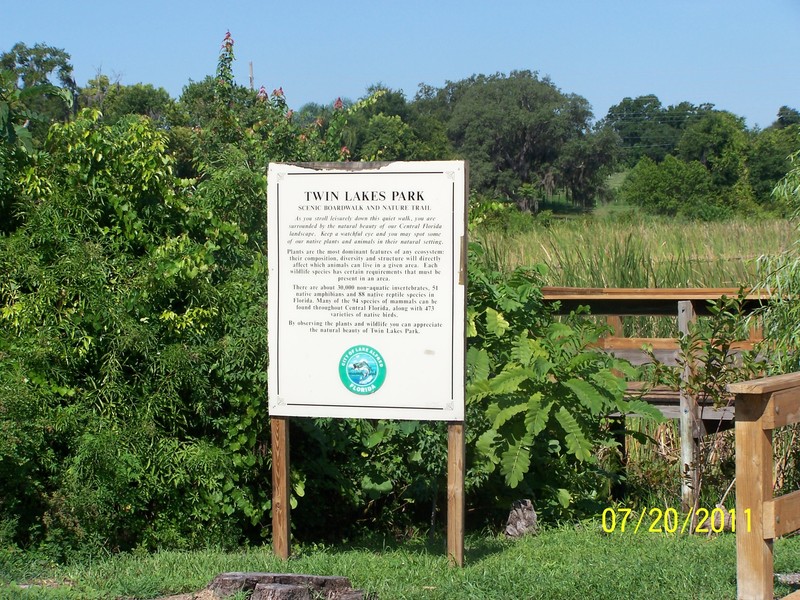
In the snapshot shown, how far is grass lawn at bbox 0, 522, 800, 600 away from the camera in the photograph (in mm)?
4969

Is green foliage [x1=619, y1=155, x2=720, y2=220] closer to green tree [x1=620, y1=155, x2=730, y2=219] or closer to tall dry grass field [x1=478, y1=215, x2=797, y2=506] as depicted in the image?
green tree [x1=620, y1=155, x2=730, y2=219]

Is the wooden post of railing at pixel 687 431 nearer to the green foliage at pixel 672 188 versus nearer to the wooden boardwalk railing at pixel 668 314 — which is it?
the wooden boardwalk railing at pixel 668 314

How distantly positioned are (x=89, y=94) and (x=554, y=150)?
104 ft

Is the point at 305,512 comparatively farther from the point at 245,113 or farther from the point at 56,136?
the point at 245,113

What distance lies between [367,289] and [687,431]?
3390 millimetres

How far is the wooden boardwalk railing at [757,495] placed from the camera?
4637 millimetres

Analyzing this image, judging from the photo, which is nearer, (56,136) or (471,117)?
(56,136)

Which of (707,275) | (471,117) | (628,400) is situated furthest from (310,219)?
(471,117)

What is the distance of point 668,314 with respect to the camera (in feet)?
27.2

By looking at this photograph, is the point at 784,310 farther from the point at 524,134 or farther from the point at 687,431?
the point at 524,134

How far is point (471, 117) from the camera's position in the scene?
6919 centimetres

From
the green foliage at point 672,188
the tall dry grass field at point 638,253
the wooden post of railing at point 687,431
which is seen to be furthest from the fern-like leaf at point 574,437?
the green foliage at point 672,188

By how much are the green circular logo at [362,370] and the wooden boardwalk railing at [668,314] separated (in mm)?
2676

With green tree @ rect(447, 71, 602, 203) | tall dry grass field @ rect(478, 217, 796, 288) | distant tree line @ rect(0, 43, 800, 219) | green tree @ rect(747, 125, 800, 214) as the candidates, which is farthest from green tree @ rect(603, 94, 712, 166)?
tall dry grass field @ rect(478, 217, 796, 288)
